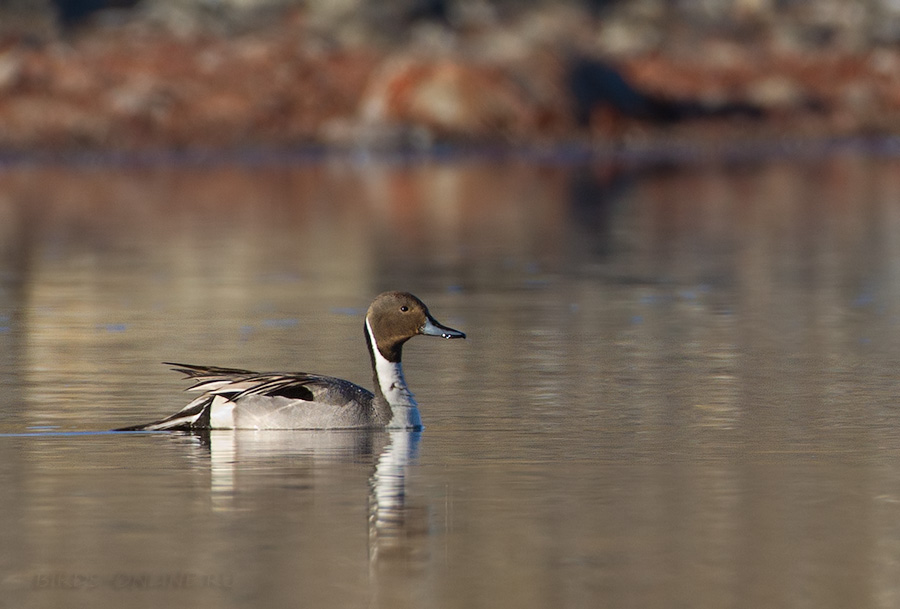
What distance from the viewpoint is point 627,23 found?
8456 centimetres

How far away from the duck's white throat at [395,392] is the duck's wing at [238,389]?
0.51ft

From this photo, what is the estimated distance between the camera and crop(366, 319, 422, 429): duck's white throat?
11688 mm

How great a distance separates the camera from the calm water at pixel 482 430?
8414 millimetres

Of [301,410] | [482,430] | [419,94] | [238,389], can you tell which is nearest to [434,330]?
[482,430]

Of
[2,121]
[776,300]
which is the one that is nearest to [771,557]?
[776,300]

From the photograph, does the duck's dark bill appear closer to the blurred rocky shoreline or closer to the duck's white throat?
the duck's white throat

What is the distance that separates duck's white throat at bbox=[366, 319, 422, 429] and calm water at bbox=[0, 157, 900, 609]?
19cm

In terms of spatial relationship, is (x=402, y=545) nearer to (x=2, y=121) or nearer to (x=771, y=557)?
(x=771, y=557)

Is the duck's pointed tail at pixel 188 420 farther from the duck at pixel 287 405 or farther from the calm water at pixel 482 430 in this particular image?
the calm water at pixel 482 430

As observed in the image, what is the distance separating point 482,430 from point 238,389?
4.15 feet

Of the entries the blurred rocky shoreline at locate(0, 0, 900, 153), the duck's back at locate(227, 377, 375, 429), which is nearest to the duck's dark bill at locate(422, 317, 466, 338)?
the duck's back at locate(227, 377, 375, 429)

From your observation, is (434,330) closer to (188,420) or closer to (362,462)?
(188,420)

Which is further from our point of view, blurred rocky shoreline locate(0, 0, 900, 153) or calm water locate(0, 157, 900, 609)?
blurred rocky shoreline locate(0, 0, 900, 153)

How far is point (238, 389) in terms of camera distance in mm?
11617
